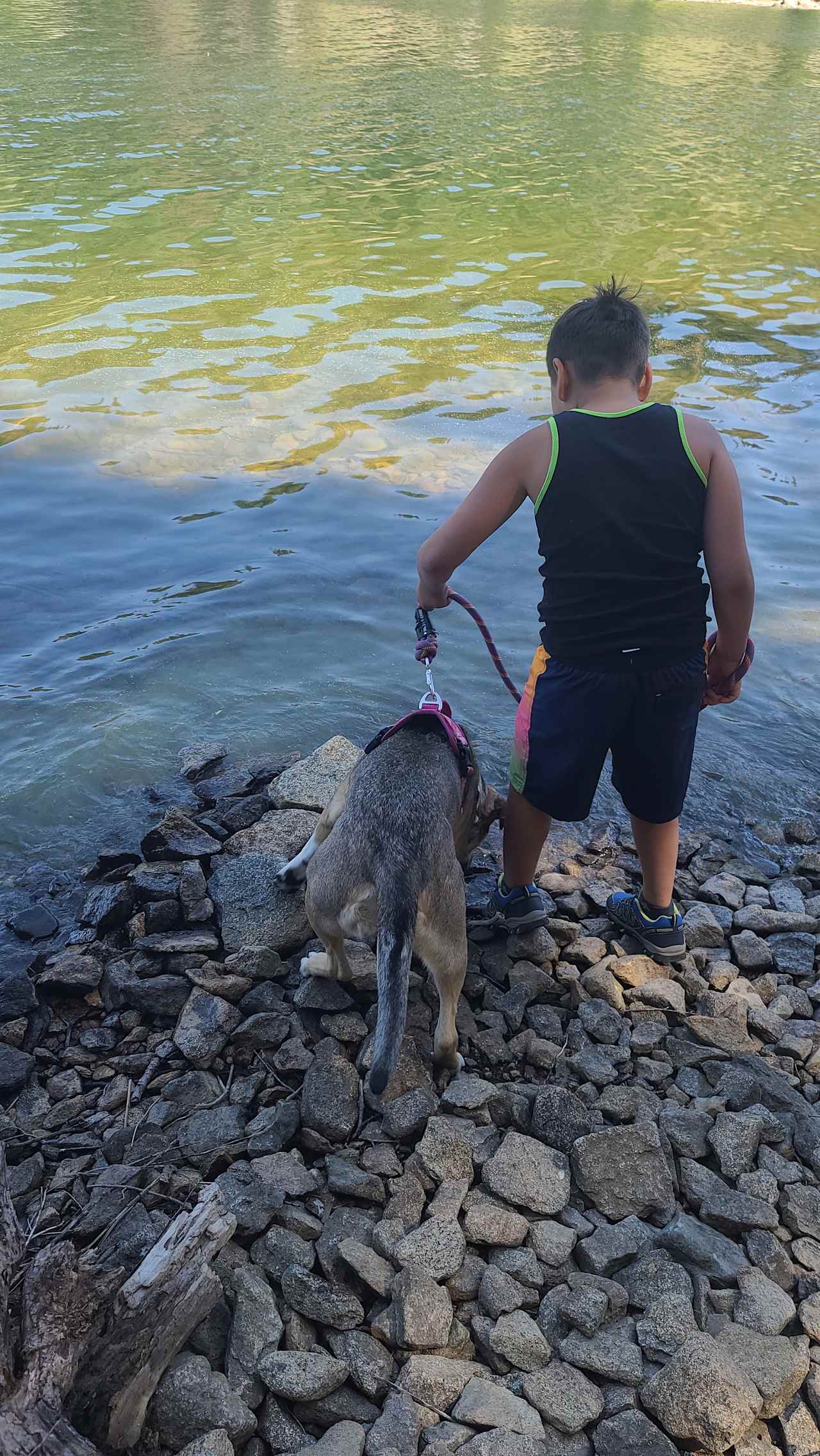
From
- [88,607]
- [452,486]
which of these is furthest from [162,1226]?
[452,486]

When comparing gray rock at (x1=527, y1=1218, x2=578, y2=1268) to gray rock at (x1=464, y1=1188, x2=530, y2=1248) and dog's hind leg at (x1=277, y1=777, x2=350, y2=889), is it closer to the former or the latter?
gray rock at (x1=464, y1=1188, x2=530, y2=1248)

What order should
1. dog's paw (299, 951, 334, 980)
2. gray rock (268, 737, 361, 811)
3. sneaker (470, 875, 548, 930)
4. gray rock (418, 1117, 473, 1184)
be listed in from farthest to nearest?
gray rock (268, 737, 361, 811)
sneaker (470, 875, 548, 930)
dog's paw (299, 951, 334, 980)
gray rock (418, 1117, 473, 1184)

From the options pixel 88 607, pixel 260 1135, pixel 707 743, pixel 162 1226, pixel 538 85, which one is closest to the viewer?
pixel 162 1226

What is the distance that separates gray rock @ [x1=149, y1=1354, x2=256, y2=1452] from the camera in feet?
8.53

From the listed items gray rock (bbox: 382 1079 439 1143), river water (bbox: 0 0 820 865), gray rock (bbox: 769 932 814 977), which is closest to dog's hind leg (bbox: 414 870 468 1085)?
gray rock (bbox: 382 1079 439 1143)

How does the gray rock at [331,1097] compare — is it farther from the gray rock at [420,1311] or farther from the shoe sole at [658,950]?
the shoe sole at [658,950]

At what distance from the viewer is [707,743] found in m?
6.69

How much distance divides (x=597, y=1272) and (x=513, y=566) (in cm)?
625

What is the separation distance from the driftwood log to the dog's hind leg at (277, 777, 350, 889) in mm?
1969

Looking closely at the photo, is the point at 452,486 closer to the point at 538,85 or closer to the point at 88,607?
the point at 88,607

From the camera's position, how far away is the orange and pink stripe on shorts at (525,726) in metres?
4.26

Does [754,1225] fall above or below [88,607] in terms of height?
above

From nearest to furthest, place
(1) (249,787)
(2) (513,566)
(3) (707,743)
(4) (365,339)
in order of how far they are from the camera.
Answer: (1) (249,787), (3) (707,743), (2) (513,566), (4) (365,339)

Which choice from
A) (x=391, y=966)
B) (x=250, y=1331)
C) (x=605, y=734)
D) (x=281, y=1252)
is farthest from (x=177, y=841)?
(x=250, y=1331)
